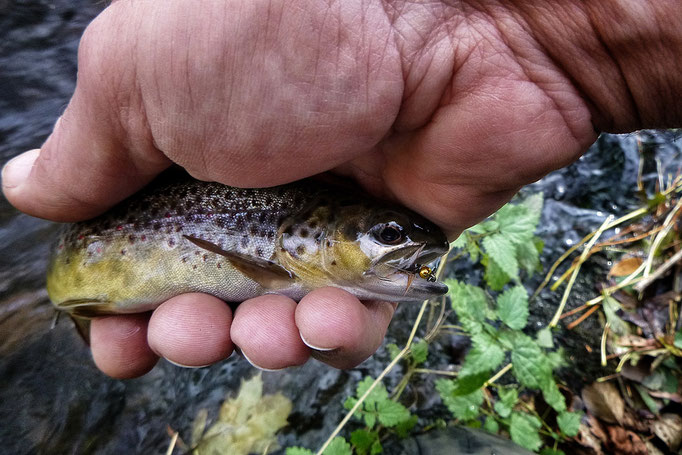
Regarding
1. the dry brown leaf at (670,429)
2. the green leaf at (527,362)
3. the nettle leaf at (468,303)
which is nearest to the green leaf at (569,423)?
the green leaf at (527,362)

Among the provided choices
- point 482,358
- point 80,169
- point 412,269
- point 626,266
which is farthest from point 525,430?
point 80,169

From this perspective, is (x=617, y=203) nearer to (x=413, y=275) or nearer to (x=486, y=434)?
(x=486, y=434)

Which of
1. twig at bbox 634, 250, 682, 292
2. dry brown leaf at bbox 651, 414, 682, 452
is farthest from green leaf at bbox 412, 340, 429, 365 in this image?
twig at bbox 634, 250, 682, 292

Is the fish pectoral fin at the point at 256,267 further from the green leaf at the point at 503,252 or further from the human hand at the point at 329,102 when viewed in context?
the green leaf at the point at 503,252

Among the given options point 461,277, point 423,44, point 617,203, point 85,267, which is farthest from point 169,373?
point 617,203

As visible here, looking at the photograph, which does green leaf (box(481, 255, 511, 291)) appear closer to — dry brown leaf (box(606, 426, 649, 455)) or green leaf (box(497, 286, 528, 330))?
green leaf (box(497, 286, 528, 330))

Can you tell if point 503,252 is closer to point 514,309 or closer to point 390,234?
point 514,309

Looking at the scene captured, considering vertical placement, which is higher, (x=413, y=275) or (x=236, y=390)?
(x=413, y=275)
